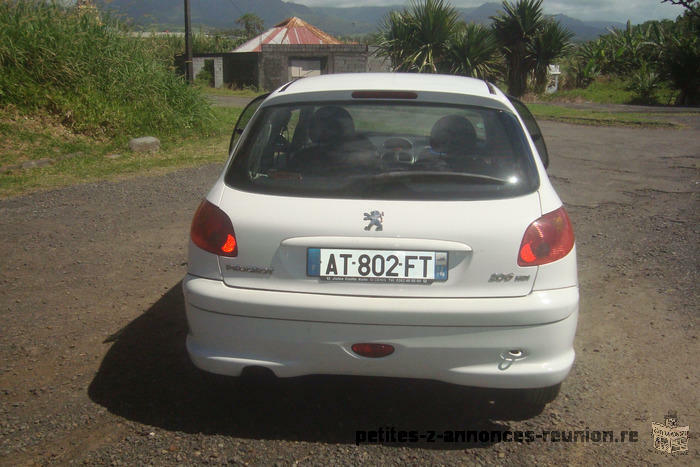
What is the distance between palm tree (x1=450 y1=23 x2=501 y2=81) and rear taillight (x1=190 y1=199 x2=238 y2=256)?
20.9 metres

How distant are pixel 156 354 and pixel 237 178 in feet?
4.34

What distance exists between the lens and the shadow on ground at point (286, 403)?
2.93 meters

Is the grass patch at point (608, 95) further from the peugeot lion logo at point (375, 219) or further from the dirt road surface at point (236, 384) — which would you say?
the peugeot lion logo at point (375, 219)

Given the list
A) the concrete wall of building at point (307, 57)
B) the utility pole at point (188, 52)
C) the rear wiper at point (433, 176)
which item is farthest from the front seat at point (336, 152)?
the concrete wall of building at point (307, 57)

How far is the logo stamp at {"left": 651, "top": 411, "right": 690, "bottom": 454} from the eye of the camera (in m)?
2.80

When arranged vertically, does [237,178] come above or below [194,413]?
above

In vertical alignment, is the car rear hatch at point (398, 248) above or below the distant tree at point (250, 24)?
below

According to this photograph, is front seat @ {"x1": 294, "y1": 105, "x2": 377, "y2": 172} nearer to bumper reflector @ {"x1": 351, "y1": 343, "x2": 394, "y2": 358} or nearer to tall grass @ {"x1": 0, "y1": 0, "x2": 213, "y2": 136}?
bumper reflector @ {"x1": 351, "y1": 343, "x2": 394, "y2": 358}

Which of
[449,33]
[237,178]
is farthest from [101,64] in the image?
[449,33]

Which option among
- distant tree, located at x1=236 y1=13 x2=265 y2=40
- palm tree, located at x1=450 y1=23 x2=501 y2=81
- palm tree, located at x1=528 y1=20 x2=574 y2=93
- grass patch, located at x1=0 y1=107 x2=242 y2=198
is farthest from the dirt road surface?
distant tree, located at x1=236 y1=13 x2=265 y2=40

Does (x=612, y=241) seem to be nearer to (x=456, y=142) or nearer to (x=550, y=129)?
(x=456, y=142)

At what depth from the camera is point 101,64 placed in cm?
1216

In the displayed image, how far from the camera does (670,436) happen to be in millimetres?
2887

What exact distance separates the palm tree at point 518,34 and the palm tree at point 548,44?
174mm
